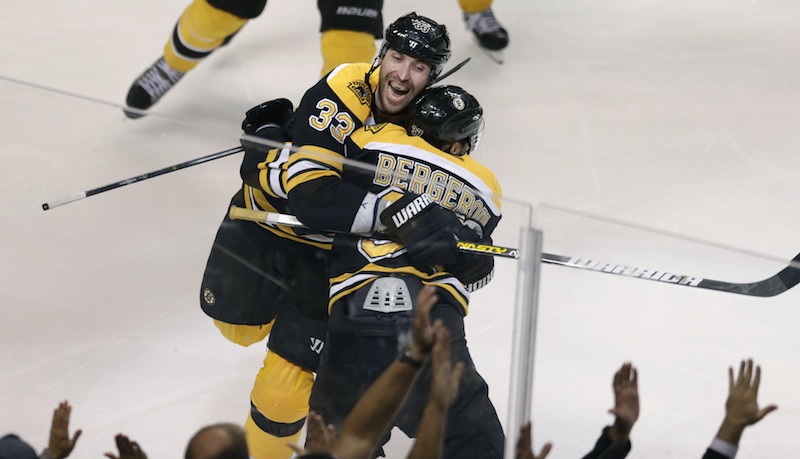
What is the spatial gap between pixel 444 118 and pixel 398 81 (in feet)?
0.70

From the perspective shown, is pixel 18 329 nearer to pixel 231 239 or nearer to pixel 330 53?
pixel 231 239

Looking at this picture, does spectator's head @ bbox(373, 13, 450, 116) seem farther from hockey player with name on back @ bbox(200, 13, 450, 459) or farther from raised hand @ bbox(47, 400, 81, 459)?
raised hand @ bbox(47, 400, 81, 459)

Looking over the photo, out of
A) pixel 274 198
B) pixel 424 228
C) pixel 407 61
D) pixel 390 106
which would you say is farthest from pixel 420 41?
pixel 424 228

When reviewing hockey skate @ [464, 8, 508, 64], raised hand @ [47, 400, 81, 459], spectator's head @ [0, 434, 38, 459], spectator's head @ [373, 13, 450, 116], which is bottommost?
spectator's head @ [0, 434, 38, 459]

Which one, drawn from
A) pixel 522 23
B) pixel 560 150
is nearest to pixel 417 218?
pixel 560 150

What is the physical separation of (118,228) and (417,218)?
0.76 meters

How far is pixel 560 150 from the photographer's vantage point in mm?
3951

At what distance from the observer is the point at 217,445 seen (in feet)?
5.19

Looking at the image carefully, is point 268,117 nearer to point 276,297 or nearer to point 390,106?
point 390,106

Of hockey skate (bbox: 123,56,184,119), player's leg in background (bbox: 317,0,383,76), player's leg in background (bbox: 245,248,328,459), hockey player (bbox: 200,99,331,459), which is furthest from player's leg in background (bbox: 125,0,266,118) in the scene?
player's leg in background (bbox: 245,248,328,459)

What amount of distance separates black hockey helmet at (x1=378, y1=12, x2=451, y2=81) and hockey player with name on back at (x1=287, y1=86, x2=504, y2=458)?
203 mm

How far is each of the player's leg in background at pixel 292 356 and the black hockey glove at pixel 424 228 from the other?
12.6 inches

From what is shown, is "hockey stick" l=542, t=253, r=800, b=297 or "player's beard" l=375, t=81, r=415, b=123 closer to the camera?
"hockey stick" l=542, t=253, r=800, b=297

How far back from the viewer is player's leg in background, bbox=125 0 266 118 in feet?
12.6
